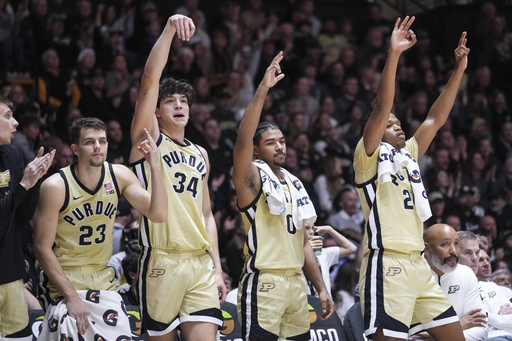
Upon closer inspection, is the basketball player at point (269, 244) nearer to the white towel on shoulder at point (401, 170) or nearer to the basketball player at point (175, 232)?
the basketball player at point (175, 232)

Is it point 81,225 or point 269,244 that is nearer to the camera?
point 81,225

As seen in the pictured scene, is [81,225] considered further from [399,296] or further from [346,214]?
[346,214]

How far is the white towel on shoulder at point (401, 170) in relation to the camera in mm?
5699

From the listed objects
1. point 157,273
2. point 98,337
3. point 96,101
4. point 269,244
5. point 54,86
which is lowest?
point 98,337

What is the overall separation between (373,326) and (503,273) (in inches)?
152

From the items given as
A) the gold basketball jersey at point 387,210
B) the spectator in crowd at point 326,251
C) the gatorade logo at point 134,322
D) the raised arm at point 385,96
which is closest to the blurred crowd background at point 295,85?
the spectator in crowd at point 326,251

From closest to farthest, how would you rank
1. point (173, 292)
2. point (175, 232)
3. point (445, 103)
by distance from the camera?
point (173, 292) → point (175, 232) → point (445, 103)

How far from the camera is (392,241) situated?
559 centimetres

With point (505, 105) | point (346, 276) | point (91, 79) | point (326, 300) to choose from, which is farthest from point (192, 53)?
point (326, 300)

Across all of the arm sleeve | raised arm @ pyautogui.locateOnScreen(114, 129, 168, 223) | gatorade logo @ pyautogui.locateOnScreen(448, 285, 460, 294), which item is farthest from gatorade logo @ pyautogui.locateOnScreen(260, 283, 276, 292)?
gatorade logo @ pyautogui.locateOnScreen(448, 285, 460, 294)

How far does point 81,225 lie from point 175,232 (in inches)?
26.0

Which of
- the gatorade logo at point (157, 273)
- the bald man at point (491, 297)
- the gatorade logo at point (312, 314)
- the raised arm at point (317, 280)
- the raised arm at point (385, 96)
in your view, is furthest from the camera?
the bald man at point (491, 297)

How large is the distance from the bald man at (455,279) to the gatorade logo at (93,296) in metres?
2.95

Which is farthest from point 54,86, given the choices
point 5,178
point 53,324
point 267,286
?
point 267,286
